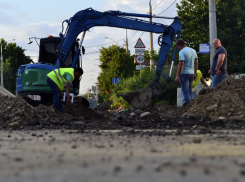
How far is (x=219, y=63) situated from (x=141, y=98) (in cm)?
395

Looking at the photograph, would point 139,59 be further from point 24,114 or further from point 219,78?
point 24,114

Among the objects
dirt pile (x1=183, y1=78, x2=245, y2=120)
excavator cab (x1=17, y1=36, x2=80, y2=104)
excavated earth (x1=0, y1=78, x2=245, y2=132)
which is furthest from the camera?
excavator cab (x1=17, y1=36, x2=80, y2=104)

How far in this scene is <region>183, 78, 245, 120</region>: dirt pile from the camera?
31.9 feet

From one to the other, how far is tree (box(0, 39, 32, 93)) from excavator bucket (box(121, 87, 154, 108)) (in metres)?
47.4

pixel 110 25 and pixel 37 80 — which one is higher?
pixel 110 25

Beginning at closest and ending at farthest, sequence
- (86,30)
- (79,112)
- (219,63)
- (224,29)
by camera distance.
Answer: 1. (219,63)
2. (79,112)
3. (86,30)
4. (224,29)

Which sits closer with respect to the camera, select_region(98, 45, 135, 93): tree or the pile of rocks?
the pile of rocks

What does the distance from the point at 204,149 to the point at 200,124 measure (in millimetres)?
4466

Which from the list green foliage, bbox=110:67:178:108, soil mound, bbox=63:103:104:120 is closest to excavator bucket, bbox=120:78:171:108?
soil mound, bbox=63:103:104:120

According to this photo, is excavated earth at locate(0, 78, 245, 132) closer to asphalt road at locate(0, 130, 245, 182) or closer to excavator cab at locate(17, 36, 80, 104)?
excavator cab at locate(17, 36, 80, 104)

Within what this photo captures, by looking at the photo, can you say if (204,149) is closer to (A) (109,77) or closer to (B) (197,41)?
(B) (197,41)

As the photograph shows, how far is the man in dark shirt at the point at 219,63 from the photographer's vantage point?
38.2 ft

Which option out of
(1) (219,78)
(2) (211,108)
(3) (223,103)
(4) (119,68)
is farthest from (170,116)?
(4) (119,68)

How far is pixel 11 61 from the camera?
2459 inches
